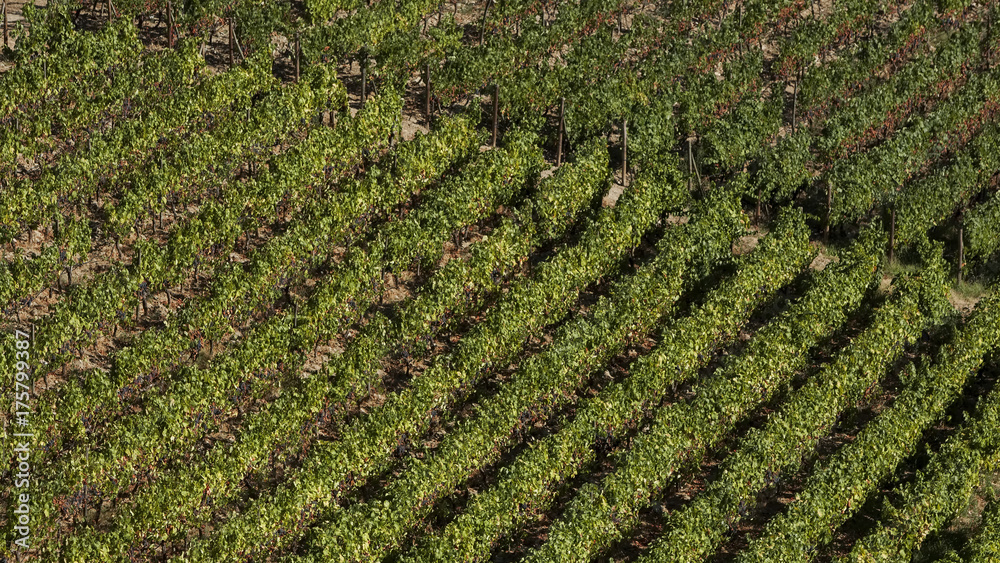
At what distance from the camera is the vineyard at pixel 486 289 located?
33.1 metres

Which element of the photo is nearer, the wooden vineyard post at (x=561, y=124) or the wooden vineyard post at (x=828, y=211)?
the wooden vineyard post at (x=828, y=211)

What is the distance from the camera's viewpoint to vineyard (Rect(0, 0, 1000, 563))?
3309cm

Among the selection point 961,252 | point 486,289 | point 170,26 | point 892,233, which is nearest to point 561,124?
point 486,289

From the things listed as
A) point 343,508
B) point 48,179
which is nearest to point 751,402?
point 343,508

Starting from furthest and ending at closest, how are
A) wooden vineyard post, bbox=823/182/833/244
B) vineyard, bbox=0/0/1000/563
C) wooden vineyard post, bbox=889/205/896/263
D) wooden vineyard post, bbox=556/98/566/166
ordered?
wooden vineyard post, bbox=556/98/566/166
wooden vineyard post, bbox=823/182/833/244
wooden vineyard post, bbox=889/205/896/263
vineyard, bbox=0/0/1000/563

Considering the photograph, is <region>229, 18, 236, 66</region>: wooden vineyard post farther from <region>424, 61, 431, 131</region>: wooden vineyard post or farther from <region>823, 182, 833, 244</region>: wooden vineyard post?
<region>823, 182, 833, 244</region>: wooden vineyard post

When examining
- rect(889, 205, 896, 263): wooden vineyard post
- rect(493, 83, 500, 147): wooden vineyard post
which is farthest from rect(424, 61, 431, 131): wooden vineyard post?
rect(889, 205, 896, 263): wooden vineyard post

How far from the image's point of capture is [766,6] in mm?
49188

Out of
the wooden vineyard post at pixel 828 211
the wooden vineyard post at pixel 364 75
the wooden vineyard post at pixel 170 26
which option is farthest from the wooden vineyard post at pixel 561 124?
the wooden vineyard post at pixel 170 26

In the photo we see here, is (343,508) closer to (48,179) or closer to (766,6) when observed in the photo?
(48,179)

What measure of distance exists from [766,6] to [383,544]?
2315cm

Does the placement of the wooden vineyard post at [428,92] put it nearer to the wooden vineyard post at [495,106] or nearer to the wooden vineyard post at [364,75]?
the wooden vineyard post at [364,75]

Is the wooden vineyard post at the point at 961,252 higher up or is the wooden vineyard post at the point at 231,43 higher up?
the wooden vineyard post at the point at 231,43

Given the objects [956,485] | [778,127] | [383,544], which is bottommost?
[383,544]
